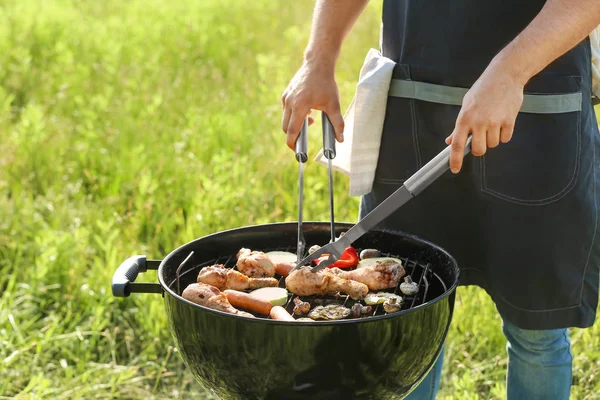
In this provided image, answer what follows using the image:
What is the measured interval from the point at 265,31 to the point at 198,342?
577cm

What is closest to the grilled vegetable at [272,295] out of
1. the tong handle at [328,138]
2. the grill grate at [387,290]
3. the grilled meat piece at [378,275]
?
the grill grate at [387,290]

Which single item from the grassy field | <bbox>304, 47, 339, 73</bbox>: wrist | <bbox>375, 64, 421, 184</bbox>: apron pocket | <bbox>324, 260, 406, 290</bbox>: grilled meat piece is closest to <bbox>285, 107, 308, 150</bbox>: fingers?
<bbox>304, 47, 339, 73</bbox>: wrist

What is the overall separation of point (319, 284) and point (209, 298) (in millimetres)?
257

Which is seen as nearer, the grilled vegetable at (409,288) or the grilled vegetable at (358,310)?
the grilled vegetable at (358,310)

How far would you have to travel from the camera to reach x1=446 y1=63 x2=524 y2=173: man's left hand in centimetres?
165

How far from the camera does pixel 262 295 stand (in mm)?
1783

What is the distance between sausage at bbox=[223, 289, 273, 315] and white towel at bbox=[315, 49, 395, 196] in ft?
1.95

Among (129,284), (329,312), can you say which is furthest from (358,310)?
(129,284)

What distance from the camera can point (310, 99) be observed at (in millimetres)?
2045

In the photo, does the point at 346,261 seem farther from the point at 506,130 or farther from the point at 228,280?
the point at 506,130

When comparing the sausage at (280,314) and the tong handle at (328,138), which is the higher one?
the tong handle at (328,138)

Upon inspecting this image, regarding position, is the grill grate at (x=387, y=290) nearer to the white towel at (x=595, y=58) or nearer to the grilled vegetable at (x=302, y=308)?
the grilled vegetable at (x=302, y=308)

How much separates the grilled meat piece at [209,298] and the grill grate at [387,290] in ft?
0.31

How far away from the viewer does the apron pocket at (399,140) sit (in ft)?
7.00
